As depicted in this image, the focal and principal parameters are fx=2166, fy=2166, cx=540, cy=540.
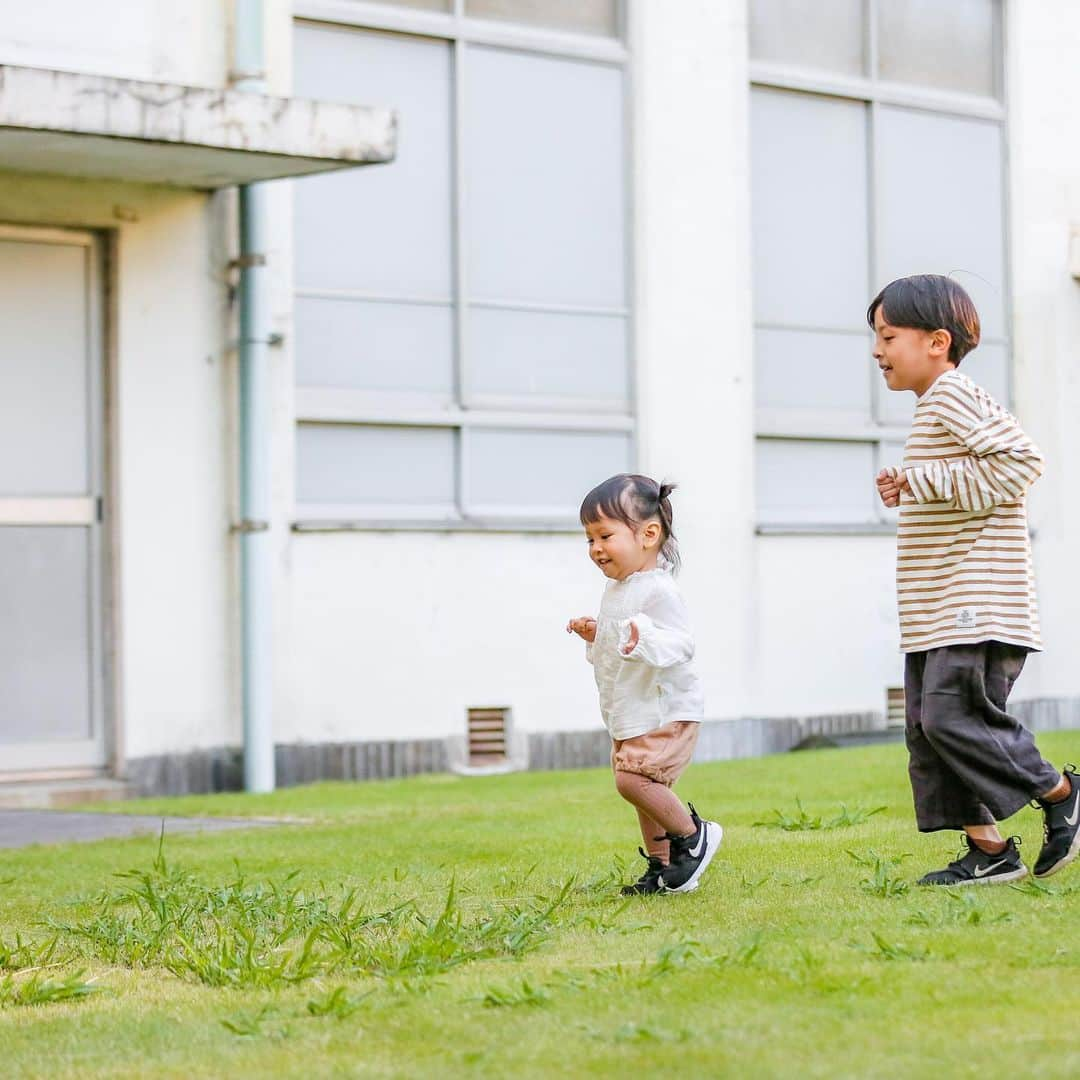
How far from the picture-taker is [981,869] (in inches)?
224

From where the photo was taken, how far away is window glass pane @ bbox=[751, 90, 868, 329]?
14.2 meters

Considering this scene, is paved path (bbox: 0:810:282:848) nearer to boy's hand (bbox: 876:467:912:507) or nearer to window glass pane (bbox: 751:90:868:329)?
boy's hand (bbox: 876:467:912:507)

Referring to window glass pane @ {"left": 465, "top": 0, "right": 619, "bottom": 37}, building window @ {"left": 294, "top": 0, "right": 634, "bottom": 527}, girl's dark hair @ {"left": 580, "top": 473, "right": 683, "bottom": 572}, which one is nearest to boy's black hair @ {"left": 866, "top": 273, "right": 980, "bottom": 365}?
girl's dark hair @ {"left": 580, "top": 473, "right": 683, "bottom": 572}

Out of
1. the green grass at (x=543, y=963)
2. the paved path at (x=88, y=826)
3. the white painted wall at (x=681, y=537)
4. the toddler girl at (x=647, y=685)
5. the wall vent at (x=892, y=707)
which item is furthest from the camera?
the wall vent at (x=892, y=707)

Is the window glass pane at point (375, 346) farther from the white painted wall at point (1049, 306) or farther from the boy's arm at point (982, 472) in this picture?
the boy's arm at point (982, 472)

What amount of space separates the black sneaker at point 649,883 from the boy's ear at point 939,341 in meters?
1.59

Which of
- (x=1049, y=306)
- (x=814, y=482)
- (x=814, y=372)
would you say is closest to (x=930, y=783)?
(x=814, y=482)

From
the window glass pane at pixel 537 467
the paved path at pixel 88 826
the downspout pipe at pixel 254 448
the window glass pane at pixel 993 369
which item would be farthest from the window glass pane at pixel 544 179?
the paved path at pixel 88 826

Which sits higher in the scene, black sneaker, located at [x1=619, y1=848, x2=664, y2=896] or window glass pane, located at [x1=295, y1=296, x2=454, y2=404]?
window glass pane, located at [x1=295, y1=296, x2=454, y2=404]

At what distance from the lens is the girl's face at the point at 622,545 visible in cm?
599

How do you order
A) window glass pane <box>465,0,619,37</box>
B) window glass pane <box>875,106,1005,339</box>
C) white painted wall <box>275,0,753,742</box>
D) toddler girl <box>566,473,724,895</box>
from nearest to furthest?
toddler girl <box>566,473,724,895</box> < white painted wall <box>275,0,753,742</box> < window glass pane <box>465,0,619,37</box> < window glass pane <box>875,106,1005,339</box>

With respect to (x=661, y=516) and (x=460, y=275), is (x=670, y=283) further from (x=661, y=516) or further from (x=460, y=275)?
(x=661, y=516)

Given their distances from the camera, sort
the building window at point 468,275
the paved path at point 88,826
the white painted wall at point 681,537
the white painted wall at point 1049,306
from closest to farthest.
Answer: the paved path at point 88,826 → the white painted wall at point 681,537 → the building window at point 468,275 → the white painted wall at point 1049,306

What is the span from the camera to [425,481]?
12.6 meters
